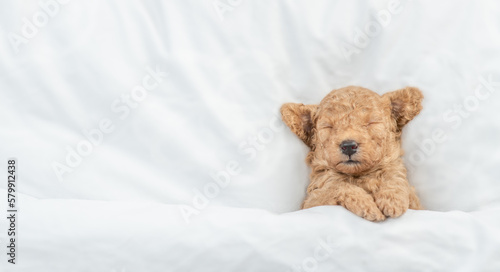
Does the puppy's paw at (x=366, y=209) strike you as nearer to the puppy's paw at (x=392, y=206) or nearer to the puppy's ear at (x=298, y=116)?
the puppy's paw at (x=392, y=206)

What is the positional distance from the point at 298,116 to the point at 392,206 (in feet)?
1.07

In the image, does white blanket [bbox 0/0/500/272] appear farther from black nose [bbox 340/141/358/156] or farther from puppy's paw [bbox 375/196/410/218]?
black nose [bbox 340/141/358/156]

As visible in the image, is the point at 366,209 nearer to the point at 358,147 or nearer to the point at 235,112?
the point at 358,147

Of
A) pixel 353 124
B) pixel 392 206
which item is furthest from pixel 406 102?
pixel 392 206

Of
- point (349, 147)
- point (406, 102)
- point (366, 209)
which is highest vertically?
point (406, 102)

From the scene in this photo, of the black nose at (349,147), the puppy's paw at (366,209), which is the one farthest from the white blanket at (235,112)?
the black nose at (349,147)

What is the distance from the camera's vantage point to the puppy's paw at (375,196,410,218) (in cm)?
99

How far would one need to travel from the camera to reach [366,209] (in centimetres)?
99

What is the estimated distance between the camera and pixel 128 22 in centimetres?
118

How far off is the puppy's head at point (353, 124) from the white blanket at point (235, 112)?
4cm

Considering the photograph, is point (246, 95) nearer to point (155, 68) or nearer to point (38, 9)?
point (155, 68)

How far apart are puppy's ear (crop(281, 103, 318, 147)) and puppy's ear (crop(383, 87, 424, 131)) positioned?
0.19 metres

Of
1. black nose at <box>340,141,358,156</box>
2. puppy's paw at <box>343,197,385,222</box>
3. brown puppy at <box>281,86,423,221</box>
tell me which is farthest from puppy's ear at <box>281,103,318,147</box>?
puppy's paw at <box>343,197,385,222</box>

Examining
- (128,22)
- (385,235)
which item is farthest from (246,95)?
(385,235)
